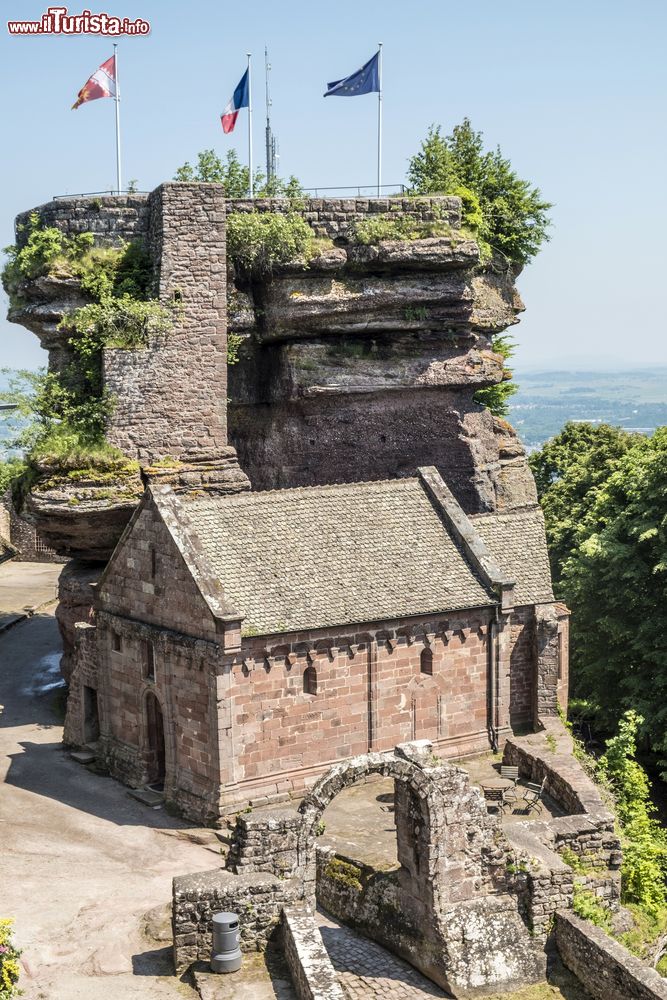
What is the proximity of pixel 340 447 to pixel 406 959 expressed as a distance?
25.1 metres

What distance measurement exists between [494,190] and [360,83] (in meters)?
9.71

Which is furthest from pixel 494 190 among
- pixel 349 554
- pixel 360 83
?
pixel 349 554

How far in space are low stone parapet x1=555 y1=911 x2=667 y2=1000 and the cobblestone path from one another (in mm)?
3093

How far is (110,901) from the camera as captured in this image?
92.2ft

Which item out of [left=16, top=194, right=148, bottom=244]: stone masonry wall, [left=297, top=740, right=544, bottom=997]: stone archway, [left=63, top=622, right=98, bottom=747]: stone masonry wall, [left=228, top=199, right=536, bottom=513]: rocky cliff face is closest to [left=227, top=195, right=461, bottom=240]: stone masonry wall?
[left=228, top=199, right=536, bottom=513]: rocky cliff face

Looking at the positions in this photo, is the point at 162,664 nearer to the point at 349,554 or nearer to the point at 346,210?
the point at 349,554

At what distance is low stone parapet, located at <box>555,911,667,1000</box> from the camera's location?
23.0m

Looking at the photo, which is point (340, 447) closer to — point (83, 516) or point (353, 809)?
point (83, 516)

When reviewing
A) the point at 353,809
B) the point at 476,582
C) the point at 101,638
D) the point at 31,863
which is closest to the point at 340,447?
the point at 476,582

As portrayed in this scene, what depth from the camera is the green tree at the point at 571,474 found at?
58.2m

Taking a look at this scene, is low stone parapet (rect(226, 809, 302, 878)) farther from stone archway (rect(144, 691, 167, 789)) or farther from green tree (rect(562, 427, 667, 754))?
green tree (rect(562, 427, 667, 754))

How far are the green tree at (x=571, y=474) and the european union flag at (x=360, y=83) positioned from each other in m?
21.7

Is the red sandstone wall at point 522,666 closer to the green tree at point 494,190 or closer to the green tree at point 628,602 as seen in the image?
the green tree at point 628,602

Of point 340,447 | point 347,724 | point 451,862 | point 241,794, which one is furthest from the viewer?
point 340,447
